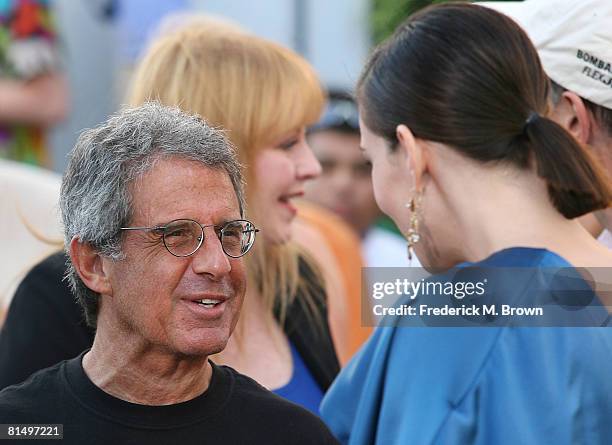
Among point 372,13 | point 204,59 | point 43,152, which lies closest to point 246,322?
point 204,59

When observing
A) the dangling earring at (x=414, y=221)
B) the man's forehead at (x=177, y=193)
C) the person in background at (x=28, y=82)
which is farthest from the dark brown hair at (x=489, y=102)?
the person in background at (x=28, y=82)

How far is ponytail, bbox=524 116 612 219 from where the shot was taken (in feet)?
7.45

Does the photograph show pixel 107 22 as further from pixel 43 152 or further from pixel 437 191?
pixel 437 191

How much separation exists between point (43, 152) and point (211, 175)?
126 inches

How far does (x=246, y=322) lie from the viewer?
304 cm

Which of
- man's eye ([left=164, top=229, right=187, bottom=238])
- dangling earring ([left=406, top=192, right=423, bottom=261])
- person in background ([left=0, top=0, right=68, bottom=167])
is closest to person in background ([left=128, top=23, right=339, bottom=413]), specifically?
dangling earring ([left=406, top=192, right=423, bottom=261])

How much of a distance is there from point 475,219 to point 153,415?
2.69ft

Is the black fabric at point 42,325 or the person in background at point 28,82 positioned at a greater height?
the black fabric at point 42,325

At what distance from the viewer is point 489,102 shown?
233cm

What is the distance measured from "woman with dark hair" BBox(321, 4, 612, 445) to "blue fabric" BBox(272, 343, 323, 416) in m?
0.44

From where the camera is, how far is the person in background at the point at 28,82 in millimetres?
4773

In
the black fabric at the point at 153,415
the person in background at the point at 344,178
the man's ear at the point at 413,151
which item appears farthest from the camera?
the person in background at the point at 344,178

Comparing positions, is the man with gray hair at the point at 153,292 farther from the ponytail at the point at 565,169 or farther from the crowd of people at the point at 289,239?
the ponytail at the point at 565,169

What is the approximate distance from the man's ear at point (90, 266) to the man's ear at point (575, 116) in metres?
1.22
